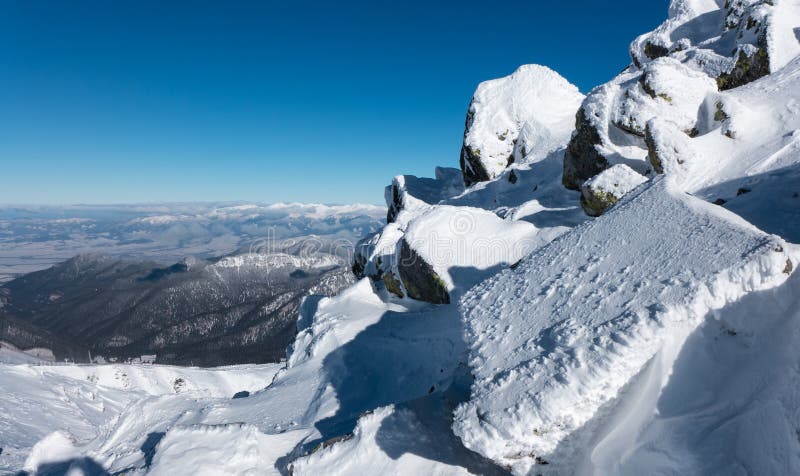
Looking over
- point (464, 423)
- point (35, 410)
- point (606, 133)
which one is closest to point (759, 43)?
point (606, 133)

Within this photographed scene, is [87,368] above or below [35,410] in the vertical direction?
below

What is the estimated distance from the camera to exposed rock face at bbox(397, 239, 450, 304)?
66.5 feet

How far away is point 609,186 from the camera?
20.3m

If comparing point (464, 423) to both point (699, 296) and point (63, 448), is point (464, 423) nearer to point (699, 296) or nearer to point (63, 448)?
point (699, 296)

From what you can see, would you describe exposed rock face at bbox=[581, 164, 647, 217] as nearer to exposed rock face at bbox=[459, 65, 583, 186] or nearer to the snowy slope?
exposed rock face at bbox=[459, 65, 583, 186]

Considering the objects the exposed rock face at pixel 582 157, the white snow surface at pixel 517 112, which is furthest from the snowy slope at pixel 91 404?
the white snow surface at pixel 517 112

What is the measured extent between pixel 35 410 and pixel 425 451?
60982 mm

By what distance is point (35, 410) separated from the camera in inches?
1800

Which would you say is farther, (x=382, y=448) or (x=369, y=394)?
(x=369, y=394)

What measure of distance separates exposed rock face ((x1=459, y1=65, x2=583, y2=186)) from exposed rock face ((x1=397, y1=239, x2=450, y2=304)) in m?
19.5

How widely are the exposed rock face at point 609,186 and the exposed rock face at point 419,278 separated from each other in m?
9.76

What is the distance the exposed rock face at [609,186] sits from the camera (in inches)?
781

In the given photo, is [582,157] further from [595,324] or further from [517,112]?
[595,324]

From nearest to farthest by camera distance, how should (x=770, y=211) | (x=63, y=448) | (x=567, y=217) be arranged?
(x=770, y=211) → (x=63, y=448) → (x=567, y=217)
